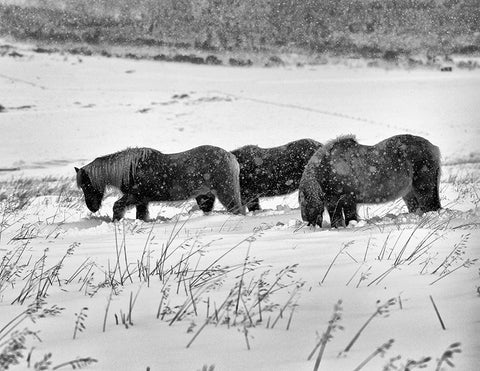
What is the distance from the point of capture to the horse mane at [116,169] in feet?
27.1

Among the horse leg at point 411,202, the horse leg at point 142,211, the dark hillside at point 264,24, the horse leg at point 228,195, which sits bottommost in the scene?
the horse leg at point 142,211

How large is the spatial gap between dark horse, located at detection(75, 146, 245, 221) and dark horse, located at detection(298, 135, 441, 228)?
6.38 ft

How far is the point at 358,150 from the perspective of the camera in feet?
21.4

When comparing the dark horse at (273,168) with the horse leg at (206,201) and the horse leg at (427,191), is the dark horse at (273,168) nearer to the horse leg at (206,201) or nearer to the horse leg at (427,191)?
the horse leg at (206,201)

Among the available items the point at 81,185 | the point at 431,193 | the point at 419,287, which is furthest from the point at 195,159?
the point at 419,287

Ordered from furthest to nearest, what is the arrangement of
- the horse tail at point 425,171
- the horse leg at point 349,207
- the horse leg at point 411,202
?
the horse leg at point 411,202 < the horse tail at point 425,171 < the horse leg at point 349,207

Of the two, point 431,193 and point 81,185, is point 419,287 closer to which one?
point 431,193

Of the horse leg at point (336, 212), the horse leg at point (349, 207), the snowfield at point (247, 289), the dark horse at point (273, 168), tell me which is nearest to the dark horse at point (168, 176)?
the snowfield at point (247, 289)

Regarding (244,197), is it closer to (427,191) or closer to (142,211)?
(142,211)

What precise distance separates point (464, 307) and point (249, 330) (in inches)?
33.8

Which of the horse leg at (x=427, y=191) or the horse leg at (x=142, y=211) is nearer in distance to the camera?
the horse leg at (x=427, y=191)

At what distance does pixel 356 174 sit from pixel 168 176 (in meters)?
2.88

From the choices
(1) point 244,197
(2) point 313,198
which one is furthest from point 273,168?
(2) point 313,198

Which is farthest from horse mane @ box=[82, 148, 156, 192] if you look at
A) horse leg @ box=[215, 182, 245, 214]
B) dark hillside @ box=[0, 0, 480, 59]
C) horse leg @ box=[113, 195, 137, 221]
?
dark hillside @ box=[0, 0, 480, 59]
